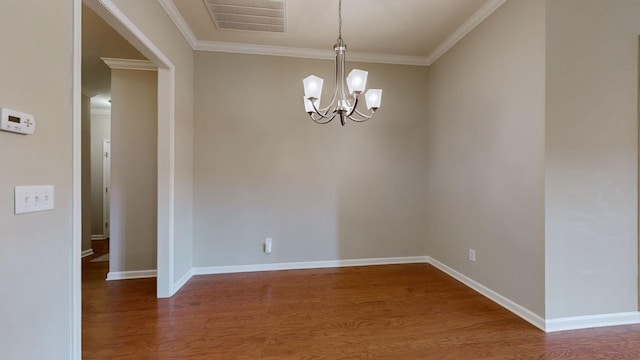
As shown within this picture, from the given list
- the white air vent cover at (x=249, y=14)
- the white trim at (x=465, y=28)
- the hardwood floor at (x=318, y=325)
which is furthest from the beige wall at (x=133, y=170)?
the white trim at (x=465, y=28)

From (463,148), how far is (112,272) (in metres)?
4.40

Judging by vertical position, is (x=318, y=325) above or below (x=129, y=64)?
below

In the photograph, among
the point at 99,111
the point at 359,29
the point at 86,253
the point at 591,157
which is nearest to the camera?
the point at 591,157

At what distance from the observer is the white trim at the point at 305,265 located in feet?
10.9

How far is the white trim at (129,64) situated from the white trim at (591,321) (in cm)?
471

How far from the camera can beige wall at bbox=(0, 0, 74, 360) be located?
43.6 inches

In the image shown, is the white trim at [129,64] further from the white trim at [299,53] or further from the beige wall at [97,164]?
the beige wall at [97,164]

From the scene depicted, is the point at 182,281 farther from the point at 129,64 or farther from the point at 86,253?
the point at 129,64

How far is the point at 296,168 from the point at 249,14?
1764 millimetres

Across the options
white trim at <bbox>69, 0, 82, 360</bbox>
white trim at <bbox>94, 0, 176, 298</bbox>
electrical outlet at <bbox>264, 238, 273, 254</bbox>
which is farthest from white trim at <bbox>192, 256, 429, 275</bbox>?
white trim at <bbox>69, 0, 82, 360</bbox>

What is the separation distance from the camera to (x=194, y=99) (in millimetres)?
3260

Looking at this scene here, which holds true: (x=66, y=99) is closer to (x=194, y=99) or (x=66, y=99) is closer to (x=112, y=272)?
(x=194, y=99)

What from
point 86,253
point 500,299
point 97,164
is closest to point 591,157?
point 500,299

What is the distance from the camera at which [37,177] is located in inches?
48.7
